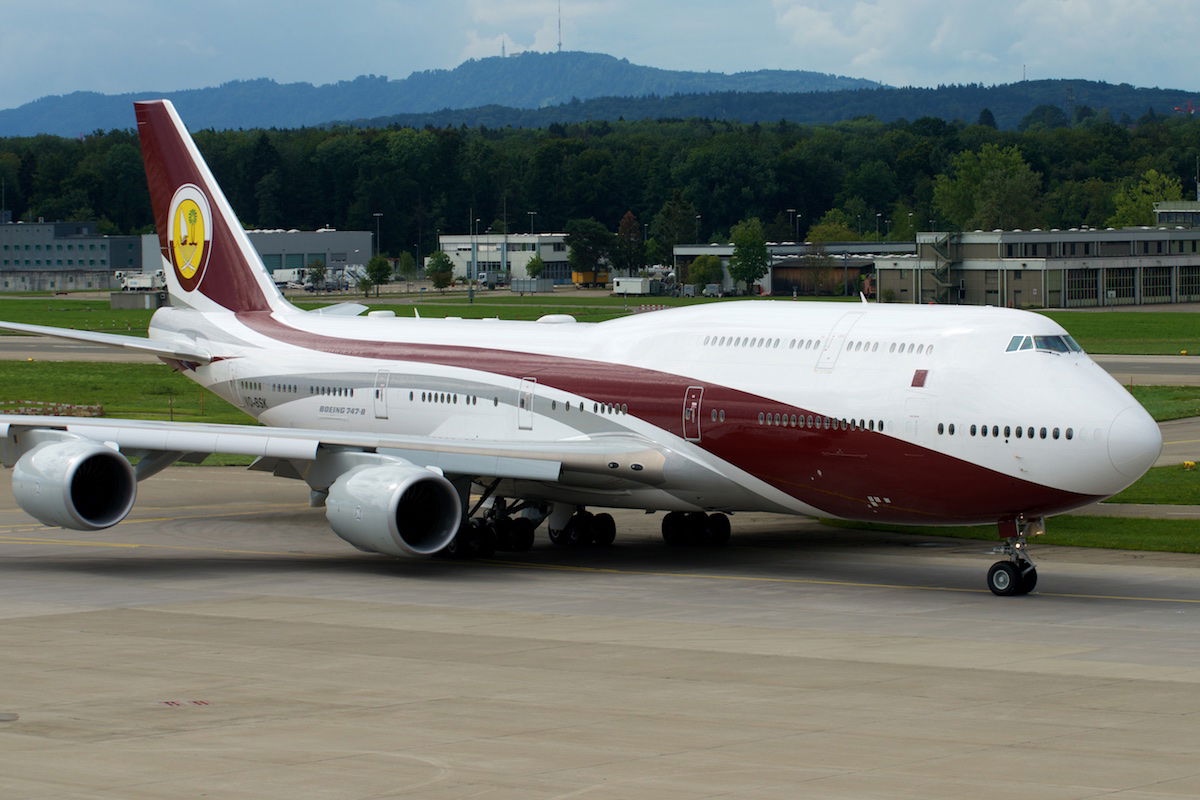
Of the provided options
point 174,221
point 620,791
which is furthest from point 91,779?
point 174,221

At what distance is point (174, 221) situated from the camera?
140ft

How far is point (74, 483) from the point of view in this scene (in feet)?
106

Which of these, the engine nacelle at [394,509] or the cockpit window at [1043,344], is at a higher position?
the cockpit window at [1043,344]

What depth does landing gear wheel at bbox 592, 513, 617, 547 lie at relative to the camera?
3653 centimetres

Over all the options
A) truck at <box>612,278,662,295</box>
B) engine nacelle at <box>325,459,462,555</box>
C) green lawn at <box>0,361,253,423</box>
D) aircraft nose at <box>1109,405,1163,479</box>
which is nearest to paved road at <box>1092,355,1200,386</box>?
green lawn at <box>0,361,253,423</box>

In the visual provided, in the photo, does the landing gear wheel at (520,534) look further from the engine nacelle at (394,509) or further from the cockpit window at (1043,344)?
the cockpit window at (1043,344)

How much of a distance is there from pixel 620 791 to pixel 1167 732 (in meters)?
6.65

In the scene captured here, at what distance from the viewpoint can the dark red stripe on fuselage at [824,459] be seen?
28.8 metres

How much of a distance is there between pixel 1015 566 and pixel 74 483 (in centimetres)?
1760

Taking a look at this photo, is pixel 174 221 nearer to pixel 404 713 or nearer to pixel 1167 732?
pixel 404 713

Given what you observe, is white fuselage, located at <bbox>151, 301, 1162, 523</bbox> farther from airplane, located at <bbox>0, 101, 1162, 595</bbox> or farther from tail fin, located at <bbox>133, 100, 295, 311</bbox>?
tail fin, located at <bbox>133, 100, 295, 311</bbox>

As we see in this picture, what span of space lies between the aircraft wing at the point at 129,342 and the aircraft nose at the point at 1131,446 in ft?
70.1

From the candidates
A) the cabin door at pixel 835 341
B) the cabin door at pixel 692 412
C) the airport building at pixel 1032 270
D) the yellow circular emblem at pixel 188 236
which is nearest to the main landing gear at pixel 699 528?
the cabin door at pixel 692 412

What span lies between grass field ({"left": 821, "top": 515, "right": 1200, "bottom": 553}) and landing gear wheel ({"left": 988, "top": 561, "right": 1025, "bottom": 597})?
5.74m
